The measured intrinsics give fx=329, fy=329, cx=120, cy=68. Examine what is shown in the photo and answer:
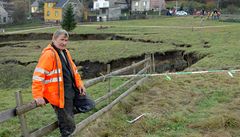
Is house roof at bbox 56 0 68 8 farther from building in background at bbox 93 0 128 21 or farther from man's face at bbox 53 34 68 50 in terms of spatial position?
man's face at bbox 53 34 68 50

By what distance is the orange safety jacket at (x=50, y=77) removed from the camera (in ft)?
16.6

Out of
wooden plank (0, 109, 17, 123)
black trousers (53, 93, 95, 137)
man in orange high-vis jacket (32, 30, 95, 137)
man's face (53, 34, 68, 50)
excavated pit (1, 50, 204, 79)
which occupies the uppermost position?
man's face (53, 34, 68, 50)

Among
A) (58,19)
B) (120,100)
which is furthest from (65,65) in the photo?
(58,19)

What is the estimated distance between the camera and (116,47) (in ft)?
83.0

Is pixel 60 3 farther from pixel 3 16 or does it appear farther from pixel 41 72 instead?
pixel 41 72

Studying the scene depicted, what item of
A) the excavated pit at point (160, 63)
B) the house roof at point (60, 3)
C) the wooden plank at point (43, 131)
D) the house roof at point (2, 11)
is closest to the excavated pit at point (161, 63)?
the excavated pit at point (160, 63)

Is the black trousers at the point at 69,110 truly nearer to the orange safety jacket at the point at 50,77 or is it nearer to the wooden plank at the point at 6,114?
the orange safety jacket at the point at 50,77

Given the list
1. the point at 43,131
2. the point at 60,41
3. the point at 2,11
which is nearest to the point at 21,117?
the point at 43,131

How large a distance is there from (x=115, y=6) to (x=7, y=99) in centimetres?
6859

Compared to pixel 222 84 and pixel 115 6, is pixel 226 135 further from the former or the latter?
pixel 115 6

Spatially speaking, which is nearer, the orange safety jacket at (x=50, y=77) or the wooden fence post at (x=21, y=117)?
the wooden fence post at (x=21, y=117)

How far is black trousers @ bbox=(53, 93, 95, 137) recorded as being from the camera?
562cm

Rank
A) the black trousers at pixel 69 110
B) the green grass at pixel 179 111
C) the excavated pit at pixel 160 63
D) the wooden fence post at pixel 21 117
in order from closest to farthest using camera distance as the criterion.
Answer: the wooden fence post at pixel 21 117 → the black trousers at pixel 69 110 → the green grass at pixel 179 111 → the excavated pit at pixel 160 63

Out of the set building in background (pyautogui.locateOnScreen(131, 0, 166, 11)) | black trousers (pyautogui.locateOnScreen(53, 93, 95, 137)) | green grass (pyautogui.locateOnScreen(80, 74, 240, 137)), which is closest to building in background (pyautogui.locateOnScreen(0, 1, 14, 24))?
building in background (pyautogui.locateOnScreen(131, 0, 166, 11))
